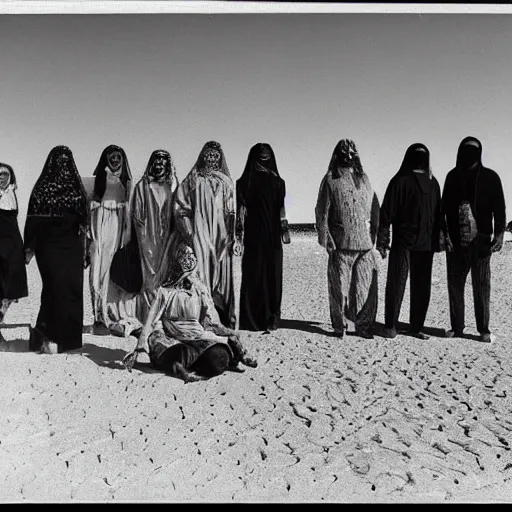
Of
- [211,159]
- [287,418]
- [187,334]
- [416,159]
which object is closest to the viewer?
[287,418]

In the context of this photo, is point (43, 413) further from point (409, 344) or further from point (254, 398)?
point (409, 344)

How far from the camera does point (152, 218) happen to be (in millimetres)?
4074

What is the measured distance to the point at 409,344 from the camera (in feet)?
13.4

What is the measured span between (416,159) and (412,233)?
0.44 metres

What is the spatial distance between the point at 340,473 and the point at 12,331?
→ 2.04 meters

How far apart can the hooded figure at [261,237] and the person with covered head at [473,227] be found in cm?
102

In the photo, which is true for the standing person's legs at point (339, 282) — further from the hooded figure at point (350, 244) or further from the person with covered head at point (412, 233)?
the person with covered head at point (412, 233)

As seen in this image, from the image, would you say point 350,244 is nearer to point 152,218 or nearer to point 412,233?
point 412,233

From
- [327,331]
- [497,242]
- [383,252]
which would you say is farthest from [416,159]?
[327,331]

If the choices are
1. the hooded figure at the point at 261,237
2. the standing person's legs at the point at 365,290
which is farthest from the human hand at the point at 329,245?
the hooded figure at the point at 261,237

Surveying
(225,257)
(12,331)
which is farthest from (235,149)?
(12,331)

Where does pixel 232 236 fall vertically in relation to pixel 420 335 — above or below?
above

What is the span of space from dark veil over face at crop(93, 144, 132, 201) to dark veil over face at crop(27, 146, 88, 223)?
0.37 ft

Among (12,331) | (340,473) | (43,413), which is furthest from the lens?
(12,331)
